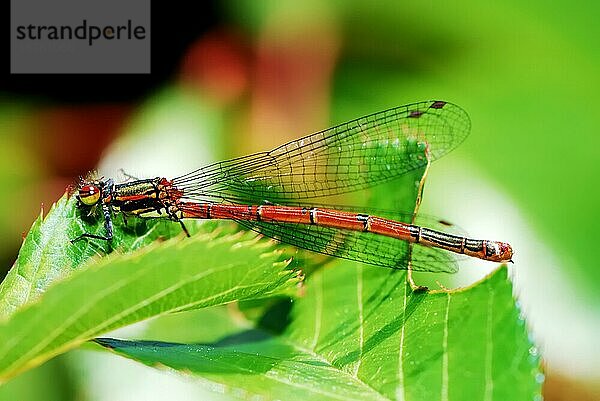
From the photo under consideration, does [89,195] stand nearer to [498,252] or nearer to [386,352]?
[386,352]

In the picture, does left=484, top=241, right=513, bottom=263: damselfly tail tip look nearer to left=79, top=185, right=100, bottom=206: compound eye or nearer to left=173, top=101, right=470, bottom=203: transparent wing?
left=173, top=101, right=470, bottom=203: transparent wing

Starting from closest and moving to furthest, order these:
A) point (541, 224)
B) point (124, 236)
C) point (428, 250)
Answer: point (124, 236)
point (428, 250)
point (541, 224)

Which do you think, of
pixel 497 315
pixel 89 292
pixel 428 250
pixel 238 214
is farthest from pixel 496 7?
pixel 89 292

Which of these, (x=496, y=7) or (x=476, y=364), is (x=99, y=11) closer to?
(x=496, y=7)

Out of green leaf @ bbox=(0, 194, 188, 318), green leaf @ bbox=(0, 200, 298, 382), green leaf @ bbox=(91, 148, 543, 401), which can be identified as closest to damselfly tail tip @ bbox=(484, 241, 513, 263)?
green leaf @ bbox=(91, 148, 543, 401)

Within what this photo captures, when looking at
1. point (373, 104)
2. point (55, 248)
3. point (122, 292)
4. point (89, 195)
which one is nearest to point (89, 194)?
point (89, 195)

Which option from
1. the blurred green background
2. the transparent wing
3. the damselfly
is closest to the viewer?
the damselfly

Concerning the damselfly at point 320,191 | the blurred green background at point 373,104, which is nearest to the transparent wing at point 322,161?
the damselfly at point 320,191

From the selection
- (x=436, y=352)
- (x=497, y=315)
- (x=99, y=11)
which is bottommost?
(x=436, y=352)
